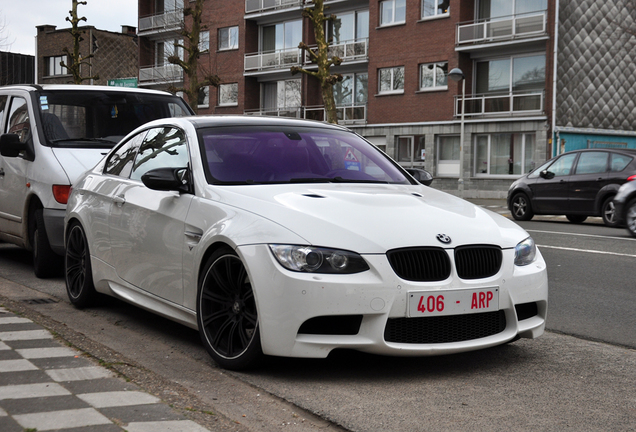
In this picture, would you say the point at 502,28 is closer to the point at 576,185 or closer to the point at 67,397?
the point at 576,185

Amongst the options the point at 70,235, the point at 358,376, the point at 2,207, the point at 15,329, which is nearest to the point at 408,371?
the point at 358,376

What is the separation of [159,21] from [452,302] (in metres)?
52.5

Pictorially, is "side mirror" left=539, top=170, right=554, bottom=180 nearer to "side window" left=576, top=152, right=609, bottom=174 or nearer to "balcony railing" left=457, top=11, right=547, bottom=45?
"side window" left=576, top=152, right=609, bottom=174

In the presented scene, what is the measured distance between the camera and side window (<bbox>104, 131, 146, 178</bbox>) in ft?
21.3

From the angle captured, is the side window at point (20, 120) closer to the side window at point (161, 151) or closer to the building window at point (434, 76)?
the side window at point (161, 151)

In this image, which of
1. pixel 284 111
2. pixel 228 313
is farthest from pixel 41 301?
pixel 284 111

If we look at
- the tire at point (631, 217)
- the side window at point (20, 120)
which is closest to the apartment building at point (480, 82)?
the tire at point (631, 217)

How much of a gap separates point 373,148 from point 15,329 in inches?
114

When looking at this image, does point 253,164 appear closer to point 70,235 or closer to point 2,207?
point 70,235

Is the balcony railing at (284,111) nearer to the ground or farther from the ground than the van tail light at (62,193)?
farther from the ground

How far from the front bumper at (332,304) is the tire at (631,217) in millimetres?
10195

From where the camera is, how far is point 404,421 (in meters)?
3.80

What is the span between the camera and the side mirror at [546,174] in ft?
59.8

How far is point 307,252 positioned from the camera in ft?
14.3
